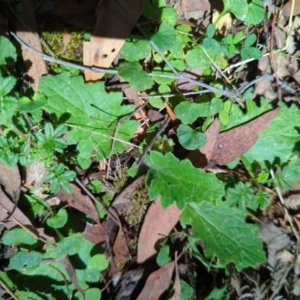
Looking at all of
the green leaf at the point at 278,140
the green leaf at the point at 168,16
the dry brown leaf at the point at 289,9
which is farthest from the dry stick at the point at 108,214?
the dry brown leaf at the point at 289,9

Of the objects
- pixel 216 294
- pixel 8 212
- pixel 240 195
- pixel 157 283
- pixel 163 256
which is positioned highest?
pixel 8 212

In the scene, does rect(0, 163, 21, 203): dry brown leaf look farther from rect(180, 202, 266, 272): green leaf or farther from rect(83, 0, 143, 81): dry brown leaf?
rect(180, 202, 266, 272): green leaf

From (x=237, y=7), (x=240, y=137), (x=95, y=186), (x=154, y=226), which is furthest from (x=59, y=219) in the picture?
(x=237, y=7)

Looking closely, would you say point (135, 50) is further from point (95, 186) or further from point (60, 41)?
point (95, 186)

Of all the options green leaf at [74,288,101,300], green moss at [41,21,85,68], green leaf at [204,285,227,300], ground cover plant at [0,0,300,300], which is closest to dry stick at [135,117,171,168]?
ground cover plant at [0,0,300,300]

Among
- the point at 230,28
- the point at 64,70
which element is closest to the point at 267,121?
the point at 230,28

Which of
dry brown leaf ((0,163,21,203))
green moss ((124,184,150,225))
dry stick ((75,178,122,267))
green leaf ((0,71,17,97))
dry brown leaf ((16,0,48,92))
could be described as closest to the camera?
green leaf ((0,71,17,97))
